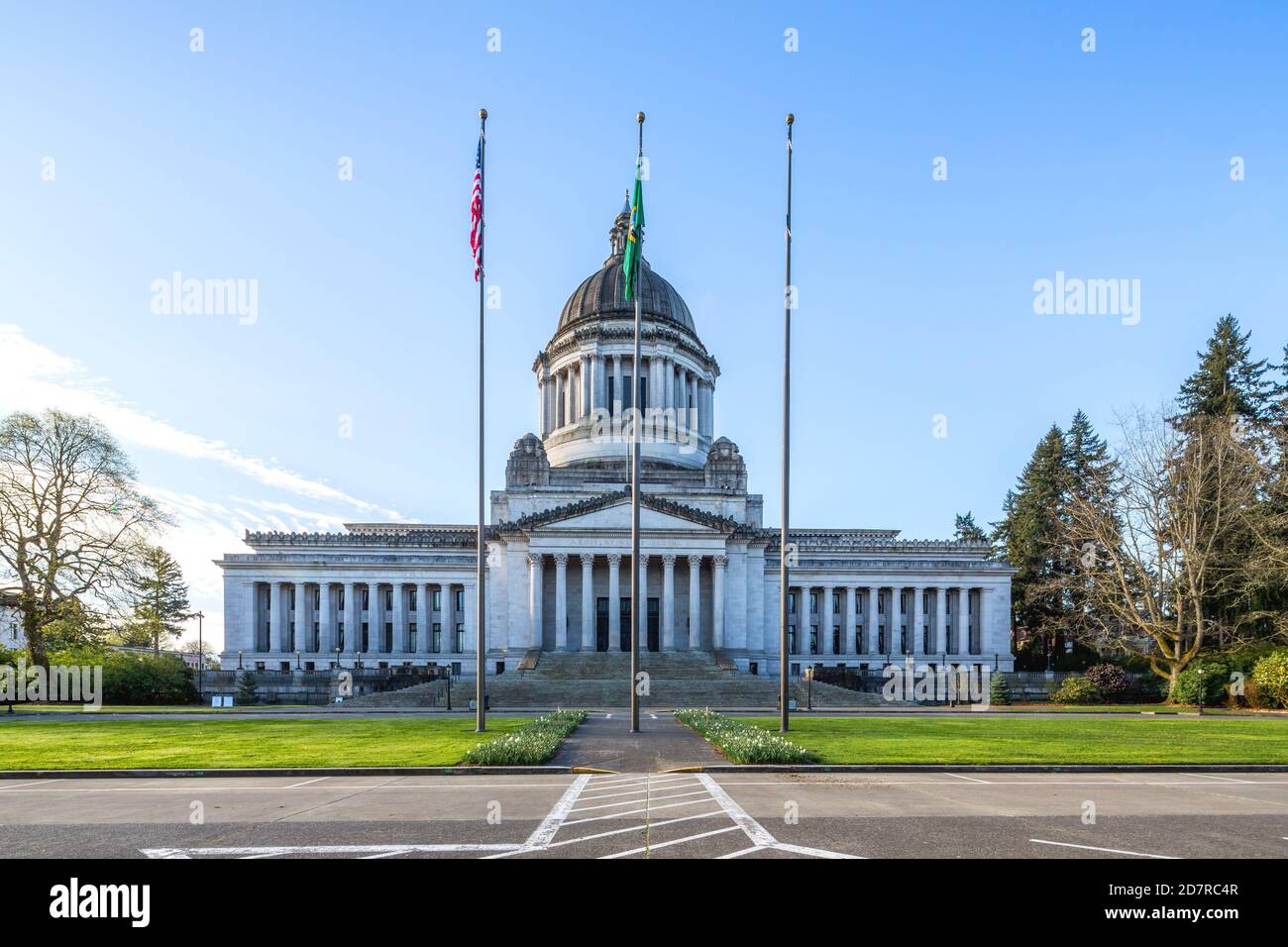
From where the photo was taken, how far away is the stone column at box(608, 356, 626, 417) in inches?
3346

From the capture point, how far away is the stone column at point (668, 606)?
2630 inches

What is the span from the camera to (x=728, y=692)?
51.0 m

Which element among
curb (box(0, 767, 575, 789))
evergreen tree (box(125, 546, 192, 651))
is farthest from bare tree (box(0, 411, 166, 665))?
curb (box(0, 767, 575, 789))

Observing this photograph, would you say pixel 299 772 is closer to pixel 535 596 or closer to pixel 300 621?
pixel 535 596

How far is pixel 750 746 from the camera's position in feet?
68.8

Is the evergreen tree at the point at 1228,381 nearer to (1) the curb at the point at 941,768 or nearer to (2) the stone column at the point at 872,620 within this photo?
(2) the stone column at the point at 872,620

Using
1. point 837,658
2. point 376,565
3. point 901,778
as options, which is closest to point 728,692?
point 837,658

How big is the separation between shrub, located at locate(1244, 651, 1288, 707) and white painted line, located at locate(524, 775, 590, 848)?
4571 centimetres

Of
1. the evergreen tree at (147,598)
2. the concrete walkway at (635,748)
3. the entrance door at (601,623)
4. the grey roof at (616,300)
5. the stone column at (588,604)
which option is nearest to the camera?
the concrete walkway at (635,748)

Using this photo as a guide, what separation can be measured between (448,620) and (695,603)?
23.7 meters

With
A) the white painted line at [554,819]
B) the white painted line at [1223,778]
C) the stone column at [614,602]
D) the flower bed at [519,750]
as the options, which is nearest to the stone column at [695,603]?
the stone column at [614,602]

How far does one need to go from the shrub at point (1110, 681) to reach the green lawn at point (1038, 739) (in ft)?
55.9
